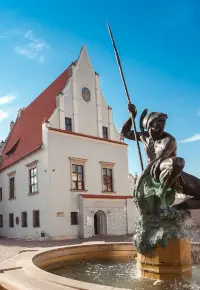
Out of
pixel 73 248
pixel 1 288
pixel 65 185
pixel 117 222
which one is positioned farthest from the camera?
pixel 117 222

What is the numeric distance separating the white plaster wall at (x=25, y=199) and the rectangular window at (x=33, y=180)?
41 cm

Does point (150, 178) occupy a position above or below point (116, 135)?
below

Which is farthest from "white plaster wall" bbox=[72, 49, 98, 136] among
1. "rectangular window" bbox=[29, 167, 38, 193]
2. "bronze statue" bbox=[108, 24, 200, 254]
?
"bronze statue" bbox=[108, 24, 200, 254]

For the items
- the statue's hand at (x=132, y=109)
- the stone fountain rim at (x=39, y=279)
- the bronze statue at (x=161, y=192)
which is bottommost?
the stone fountain rim at (x=39, y=279)

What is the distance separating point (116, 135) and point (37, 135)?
6.67 meters

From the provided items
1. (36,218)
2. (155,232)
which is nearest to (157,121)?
(155,232)

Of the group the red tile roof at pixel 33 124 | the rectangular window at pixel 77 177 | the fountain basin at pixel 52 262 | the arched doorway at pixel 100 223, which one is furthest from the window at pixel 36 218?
the fountain basin at pixel 52 262

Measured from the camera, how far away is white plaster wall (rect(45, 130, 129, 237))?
21844 mm

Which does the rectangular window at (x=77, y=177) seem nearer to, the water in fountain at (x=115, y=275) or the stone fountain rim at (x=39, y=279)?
the water in fountain at (x=115, y=275)

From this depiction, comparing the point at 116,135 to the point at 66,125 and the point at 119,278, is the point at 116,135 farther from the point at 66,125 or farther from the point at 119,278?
the point at 119,278

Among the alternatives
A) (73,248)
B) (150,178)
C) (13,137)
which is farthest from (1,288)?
(13,137)

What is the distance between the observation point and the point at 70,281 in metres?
3.56

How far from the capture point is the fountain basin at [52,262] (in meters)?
3.53

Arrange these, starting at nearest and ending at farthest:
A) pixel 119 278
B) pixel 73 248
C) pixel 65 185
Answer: pixel 119 278 → pixel 73 248 → pixel 65 185
